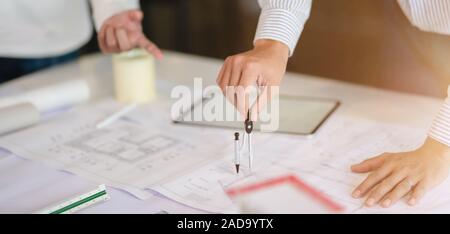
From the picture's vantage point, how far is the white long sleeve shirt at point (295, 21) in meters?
0.86

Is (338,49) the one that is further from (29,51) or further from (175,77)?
(29,51)

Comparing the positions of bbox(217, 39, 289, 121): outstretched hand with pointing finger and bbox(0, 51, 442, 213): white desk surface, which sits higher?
bbox(217, 39, 289, 121): outstretched hand with pointing finger

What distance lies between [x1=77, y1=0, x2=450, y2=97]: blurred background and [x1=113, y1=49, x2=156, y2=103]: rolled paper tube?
1.89 feet

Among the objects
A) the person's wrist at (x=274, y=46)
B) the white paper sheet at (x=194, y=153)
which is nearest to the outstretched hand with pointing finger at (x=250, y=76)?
the person's wrist at (x=274, y=46)

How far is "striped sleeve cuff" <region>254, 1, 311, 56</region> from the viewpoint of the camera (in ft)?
3.01

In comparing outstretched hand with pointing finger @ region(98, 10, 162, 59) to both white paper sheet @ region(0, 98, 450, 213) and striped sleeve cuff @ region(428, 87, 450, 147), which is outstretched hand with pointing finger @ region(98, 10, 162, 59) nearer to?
white paper sheet @ region(0, 98, 450, 213)

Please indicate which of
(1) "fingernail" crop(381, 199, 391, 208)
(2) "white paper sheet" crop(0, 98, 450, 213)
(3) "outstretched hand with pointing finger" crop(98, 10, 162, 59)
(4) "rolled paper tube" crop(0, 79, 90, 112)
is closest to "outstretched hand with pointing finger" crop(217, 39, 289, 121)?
(2) "white paper sheet" crop(0, 98, 450, 213)

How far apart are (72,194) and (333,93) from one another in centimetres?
62

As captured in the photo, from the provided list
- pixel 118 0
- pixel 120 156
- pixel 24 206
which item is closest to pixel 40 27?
pixel 118 0

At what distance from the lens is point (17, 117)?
3.53 ft

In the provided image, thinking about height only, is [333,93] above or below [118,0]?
below

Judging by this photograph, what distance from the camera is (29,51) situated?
1307 millimetres

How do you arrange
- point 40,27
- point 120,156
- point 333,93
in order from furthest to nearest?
point 40,27 → point 333,93 → point 120,156

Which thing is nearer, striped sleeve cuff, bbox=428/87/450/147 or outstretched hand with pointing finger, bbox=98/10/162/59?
striped sleeve cuff, bbox=428/87/450/147
